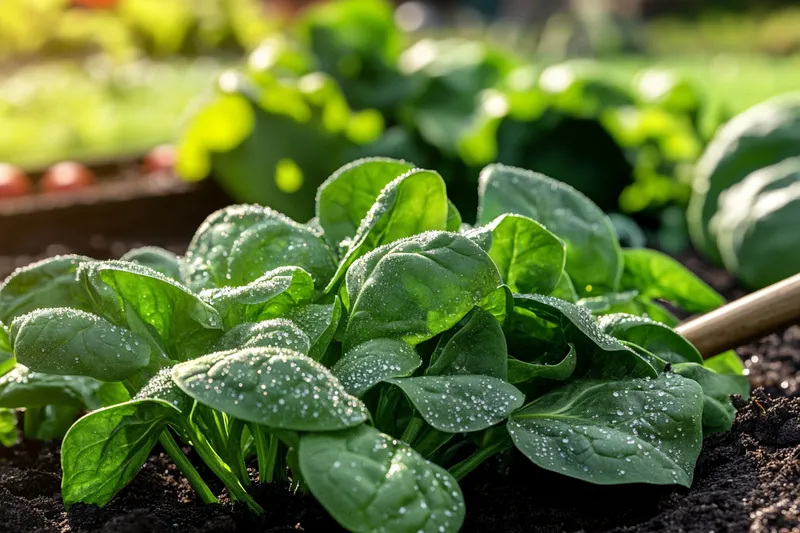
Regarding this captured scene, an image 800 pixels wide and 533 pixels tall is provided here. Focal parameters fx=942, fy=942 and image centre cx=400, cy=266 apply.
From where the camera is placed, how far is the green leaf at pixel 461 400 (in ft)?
3.56

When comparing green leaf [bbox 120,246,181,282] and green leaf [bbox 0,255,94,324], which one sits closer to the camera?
green leaf [bbox 0,255,94,324]

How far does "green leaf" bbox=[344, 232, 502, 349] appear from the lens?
118 centimetres

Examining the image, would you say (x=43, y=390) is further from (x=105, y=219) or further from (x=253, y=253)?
(x=105, y=219)

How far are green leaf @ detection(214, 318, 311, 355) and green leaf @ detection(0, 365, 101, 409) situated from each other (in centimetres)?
38

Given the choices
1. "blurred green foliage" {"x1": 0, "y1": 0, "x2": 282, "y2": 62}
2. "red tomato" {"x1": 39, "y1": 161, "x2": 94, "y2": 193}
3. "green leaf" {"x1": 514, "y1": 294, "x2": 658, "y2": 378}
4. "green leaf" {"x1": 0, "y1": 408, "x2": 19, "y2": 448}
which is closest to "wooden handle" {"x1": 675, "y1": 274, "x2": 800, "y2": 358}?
"green leaf" {"x1": 514, "y1": 294, "x2": 658, "y2": 378}

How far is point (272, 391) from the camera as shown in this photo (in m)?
1.02

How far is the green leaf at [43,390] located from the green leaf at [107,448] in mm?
229

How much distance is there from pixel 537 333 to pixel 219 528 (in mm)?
536

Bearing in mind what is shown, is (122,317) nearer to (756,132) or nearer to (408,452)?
(408,452)

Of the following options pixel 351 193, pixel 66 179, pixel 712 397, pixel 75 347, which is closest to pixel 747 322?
pixel 712 397

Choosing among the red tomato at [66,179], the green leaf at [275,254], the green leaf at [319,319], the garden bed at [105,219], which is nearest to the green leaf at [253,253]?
the green leaf at [275,254]

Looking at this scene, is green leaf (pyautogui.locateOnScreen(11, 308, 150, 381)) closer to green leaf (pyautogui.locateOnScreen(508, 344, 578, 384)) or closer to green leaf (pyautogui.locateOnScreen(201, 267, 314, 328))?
green leaf (pyautogui.locateOnScreen(201, 267, 314, 328))

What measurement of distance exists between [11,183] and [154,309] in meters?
2.70

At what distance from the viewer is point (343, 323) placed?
1308 millimetres
